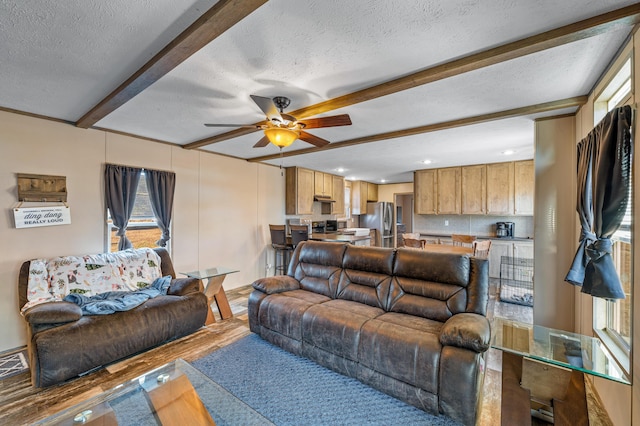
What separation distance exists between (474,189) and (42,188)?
693 centimetres

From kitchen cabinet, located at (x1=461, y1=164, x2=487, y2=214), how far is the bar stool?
12.8ft

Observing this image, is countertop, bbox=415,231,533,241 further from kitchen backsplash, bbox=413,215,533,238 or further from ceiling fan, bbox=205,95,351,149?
ceiling fan, bbox=205,95,351,149

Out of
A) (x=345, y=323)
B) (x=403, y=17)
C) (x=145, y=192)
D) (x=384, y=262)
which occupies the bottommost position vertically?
(x=345, y=323)

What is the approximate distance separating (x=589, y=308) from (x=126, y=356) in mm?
4208

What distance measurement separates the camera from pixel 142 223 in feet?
13.0

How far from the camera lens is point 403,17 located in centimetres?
151

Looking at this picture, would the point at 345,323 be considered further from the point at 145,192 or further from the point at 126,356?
the point at 145,192

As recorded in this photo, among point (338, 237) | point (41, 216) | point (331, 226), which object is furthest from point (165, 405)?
point (331, 226)

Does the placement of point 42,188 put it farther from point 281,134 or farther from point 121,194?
point 281,134

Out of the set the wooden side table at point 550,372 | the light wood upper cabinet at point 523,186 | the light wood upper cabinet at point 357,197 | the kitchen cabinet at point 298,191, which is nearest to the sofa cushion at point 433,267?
the wooden side table at point 550,372

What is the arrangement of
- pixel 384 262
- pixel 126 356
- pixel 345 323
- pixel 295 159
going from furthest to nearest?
pixel 295 159
pixel 384 262
pixel 126 356
pixel 345 323

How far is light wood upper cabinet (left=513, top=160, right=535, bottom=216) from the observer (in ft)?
17.3

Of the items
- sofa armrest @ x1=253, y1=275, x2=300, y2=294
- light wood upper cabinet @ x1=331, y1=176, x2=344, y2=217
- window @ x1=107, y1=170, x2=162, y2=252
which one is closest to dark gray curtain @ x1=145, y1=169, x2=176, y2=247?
window @ x1=107, y1=170, x2=162, y2=252

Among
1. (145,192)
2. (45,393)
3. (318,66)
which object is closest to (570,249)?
(318,66)
